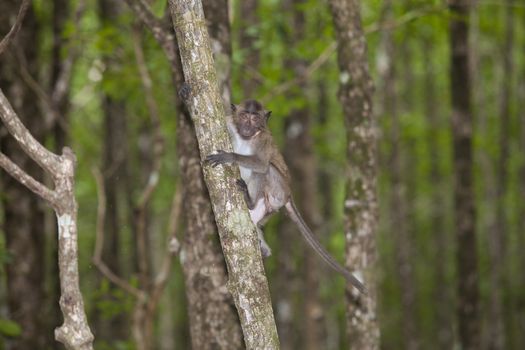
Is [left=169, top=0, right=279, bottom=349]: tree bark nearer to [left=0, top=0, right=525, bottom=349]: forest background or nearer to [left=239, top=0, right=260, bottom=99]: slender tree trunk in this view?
[left=0, top=0, right=525, bottom=349]: forest background

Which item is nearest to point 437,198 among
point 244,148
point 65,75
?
point 65,75

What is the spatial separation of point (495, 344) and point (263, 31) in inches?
377

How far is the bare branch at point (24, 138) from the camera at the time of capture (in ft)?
12.6

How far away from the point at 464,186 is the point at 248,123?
4.42 metres

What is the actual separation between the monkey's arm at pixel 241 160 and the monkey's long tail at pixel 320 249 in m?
0.51

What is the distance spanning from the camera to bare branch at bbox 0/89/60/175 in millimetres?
3846

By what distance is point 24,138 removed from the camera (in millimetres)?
3949

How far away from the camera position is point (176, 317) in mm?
25703

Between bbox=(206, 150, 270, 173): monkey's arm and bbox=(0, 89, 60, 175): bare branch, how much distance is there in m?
1.14

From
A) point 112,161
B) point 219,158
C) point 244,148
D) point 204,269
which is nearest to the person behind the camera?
point 219,158

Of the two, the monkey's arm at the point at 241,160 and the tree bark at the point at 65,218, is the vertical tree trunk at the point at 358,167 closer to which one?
the monkey's arm at the point at 241,160

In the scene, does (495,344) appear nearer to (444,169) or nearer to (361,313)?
(361,313)

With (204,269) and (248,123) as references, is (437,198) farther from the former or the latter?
(204,269)

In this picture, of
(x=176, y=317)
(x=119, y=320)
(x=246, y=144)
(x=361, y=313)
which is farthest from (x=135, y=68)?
(x=176, y=317)
